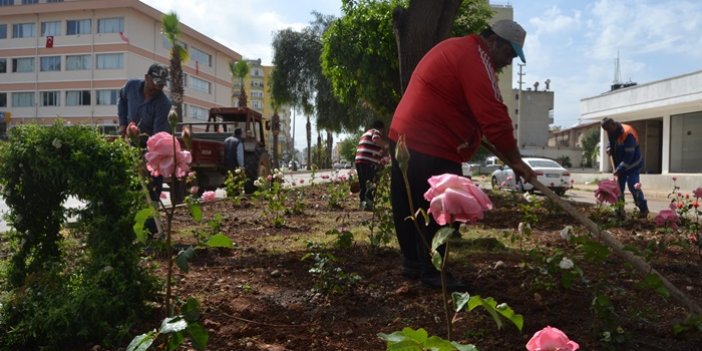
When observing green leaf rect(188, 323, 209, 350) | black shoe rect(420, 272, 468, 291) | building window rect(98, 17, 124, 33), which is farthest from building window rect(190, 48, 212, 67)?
green leaf rect(188, 323, 209, 350)

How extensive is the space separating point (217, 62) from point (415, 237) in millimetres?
60278

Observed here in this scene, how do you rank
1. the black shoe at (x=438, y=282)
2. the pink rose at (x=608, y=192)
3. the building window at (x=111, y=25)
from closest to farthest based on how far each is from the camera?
the black shoe at (x=438, y=282) → the pink rose at (x=608, y=192) → the building window at (x=111, y=25)

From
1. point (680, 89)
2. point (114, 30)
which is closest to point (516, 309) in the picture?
point (680, 89)

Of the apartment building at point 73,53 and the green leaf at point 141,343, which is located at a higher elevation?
the apartment building at point 73,53

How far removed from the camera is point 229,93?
64375 mm

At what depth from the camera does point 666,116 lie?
29.0 metres

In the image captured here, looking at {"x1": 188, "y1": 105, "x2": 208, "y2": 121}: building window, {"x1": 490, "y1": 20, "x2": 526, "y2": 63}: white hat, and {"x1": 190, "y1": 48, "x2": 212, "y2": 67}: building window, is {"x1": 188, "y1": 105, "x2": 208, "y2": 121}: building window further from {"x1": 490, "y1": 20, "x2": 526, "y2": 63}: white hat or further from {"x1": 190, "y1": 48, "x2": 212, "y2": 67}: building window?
{"x1": 490, "y1": 20, "x2": 526, "y2": 63}: white hat

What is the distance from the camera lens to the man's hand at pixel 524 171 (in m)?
2.82

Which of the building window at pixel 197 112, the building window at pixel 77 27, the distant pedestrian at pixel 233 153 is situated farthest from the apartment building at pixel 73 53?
the distant pedestrian at pixel 233 153

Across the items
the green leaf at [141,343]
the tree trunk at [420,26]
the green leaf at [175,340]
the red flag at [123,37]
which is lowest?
the green leaf at [175,340]

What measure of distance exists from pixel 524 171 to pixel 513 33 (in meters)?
0.88

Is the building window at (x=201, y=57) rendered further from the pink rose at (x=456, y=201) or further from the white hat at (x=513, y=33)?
the pink rose at (x=456, y=201)

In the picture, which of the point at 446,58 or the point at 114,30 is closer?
the point at 446,58

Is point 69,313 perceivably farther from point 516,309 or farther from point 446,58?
point 446,58
